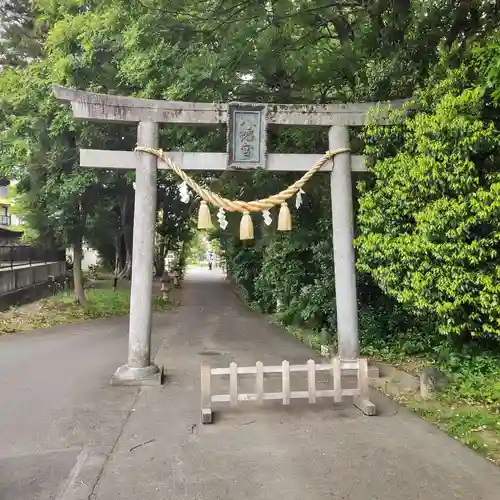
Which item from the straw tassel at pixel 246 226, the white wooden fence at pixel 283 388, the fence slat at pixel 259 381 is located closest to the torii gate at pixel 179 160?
the straw tassel at pixel 246 226

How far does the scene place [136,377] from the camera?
7.99 metres

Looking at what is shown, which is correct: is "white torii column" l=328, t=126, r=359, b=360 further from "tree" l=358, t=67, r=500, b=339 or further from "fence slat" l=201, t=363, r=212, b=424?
"fence slat" l=201, t=363, r=212, b=424

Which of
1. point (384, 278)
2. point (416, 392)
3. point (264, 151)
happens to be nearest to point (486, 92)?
point (384, 278)

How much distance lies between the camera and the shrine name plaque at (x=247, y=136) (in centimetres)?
811

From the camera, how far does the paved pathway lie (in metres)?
4.40

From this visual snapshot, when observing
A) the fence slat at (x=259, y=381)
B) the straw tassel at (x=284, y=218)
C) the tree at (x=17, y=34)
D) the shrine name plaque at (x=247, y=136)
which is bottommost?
the fence slat at (x=259, y=381)

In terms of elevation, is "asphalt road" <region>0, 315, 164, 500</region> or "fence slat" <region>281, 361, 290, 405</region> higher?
"fence slat" <region>281, 361, 290, 405</region>

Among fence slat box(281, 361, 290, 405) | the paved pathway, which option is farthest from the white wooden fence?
the paved pathway

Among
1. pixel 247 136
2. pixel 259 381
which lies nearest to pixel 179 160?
pixel 247 136

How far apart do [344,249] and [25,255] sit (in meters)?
18.1

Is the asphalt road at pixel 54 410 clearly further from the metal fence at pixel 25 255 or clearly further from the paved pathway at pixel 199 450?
the metal fence at pixel 25 255

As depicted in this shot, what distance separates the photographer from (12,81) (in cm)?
1374

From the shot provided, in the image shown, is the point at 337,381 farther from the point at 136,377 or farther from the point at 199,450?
the point at 136,377

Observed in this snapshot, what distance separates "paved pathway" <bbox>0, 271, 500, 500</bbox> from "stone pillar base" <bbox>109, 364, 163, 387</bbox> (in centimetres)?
18
